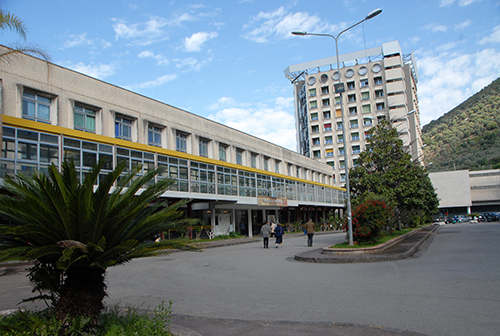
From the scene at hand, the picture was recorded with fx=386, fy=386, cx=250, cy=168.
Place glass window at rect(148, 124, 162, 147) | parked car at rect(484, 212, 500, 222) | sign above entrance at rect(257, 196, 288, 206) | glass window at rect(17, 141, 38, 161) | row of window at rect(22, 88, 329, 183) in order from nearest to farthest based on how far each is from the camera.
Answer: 1. glass window at rect(17, 141, 38, 161)
2. row of window at rect(22, 88, 329, 183)
3. glass window at rect(148, 124, 162, 147)
4. sign above entrance at rect(257, 196, 288, 206)
5. parked car at rect(484, 212, 500, 222)

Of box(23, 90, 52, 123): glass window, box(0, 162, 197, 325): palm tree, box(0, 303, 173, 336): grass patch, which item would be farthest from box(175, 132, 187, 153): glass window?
box(0, 303, 173, 336): grass patch

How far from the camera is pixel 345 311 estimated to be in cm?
629

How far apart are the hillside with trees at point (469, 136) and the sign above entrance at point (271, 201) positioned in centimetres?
8394

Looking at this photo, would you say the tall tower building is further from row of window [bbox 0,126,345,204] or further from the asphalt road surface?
the asphalt road surface

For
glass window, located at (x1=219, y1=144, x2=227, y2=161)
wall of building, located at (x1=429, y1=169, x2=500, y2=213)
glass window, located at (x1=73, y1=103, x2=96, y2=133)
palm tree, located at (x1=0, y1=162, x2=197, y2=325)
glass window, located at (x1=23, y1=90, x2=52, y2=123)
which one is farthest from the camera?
wall of building, located at (x1=429, y1=169, x2=500, y2=213)

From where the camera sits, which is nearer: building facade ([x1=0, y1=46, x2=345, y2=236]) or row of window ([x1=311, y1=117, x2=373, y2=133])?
building facade ([x1=0, y1=46, x2=345, y2=236])

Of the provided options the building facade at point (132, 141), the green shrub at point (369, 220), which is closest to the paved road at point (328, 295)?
the building facade at point (132, 141)

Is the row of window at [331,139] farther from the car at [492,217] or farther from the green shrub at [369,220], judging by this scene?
the green shrub at [369,220]

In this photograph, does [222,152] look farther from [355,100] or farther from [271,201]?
[355,100]

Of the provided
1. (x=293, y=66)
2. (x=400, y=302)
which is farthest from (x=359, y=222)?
(x=293, y=66)

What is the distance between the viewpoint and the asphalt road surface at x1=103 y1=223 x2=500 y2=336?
5.78m

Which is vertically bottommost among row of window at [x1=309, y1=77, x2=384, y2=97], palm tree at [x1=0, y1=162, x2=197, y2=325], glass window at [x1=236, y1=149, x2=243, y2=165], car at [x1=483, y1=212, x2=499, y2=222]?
car at [x1=483, y1=212, x2=499, y2=222]

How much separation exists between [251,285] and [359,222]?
31.8ft

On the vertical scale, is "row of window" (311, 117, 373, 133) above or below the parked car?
above
